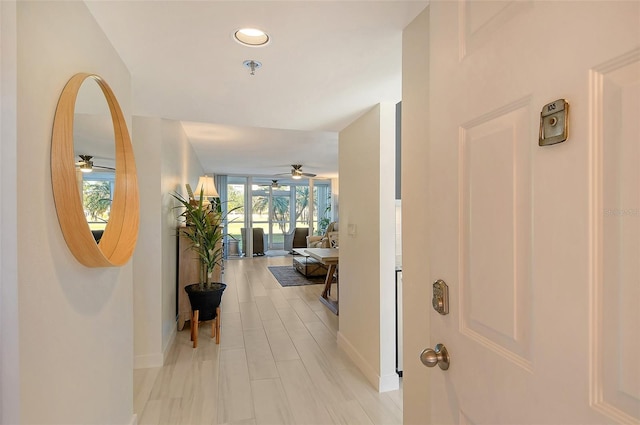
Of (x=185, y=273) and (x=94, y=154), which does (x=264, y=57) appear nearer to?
(x=94, y=154)

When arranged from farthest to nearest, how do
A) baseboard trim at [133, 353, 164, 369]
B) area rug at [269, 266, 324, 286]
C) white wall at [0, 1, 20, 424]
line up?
area rug at [269, 266, 324, 286], baseboard trim at [133, 353, 164, 369], white wall at [0, 1, 20, 424]

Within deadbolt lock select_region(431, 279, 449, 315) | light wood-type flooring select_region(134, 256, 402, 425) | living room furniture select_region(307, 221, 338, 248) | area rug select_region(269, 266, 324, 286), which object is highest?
deadbolt lock select_region(431, 279, 449, 315)

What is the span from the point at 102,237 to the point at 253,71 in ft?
3.75

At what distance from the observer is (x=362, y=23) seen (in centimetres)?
140

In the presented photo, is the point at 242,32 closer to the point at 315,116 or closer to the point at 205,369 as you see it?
the point at 315,116

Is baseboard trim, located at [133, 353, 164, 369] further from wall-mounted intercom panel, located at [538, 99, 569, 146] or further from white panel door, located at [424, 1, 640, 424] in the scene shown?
wall-mounted intercom panel, located at [538, 99, 569, 146]

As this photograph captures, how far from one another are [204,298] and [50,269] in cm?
224

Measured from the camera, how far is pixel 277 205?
31.8 feet

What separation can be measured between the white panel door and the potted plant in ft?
8.87

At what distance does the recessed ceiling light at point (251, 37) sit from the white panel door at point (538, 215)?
0.89 meters

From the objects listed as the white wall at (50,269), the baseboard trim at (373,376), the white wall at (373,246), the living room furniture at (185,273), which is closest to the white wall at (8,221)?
the white wall at (50,269)

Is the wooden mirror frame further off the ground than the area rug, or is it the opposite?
the wooden mirror frame

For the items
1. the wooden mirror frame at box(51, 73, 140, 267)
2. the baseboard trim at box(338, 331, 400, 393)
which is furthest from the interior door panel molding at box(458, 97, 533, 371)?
the baseboard trim at box(338, 331, 400, 393)

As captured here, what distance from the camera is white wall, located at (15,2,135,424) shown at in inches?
34.3
